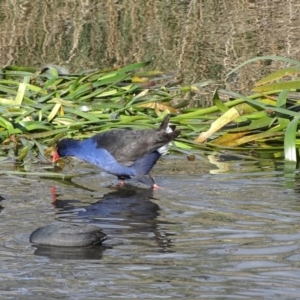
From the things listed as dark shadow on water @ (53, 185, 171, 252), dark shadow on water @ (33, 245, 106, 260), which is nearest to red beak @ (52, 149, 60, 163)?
dark shadow on water @ (53, 185, 171, 252)

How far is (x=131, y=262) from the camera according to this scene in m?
4.58

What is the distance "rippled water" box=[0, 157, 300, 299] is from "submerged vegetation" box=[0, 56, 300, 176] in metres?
0.29

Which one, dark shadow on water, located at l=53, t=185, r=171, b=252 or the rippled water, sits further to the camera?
dark shadow on water, located at l=53, t=185, r=171, b=252

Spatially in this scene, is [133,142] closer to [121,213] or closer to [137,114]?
[121,213]

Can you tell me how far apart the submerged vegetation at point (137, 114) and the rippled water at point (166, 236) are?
0.29m

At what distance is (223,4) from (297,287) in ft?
31.9

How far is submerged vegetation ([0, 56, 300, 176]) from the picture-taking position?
23.0 ft

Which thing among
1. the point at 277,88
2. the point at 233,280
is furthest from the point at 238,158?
the point at 233,280

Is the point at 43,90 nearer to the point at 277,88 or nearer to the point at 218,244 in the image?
the point at 277,88

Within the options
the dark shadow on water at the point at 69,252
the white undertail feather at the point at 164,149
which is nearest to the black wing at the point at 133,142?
the white undertail feather at the point at 164,149

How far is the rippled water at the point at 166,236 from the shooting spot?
420 cm

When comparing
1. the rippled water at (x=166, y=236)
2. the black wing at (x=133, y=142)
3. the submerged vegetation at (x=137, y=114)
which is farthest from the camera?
the submerged vegetation at (x=137, y=114)

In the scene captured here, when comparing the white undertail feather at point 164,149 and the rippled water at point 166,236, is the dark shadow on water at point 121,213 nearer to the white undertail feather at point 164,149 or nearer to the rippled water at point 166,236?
the rippled water at point 166,236

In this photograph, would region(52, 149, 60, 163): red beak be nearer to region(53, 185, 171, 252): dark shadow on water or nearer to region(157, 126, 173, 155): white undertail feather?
region(53, 185, 171, 252): dark shadow on water
